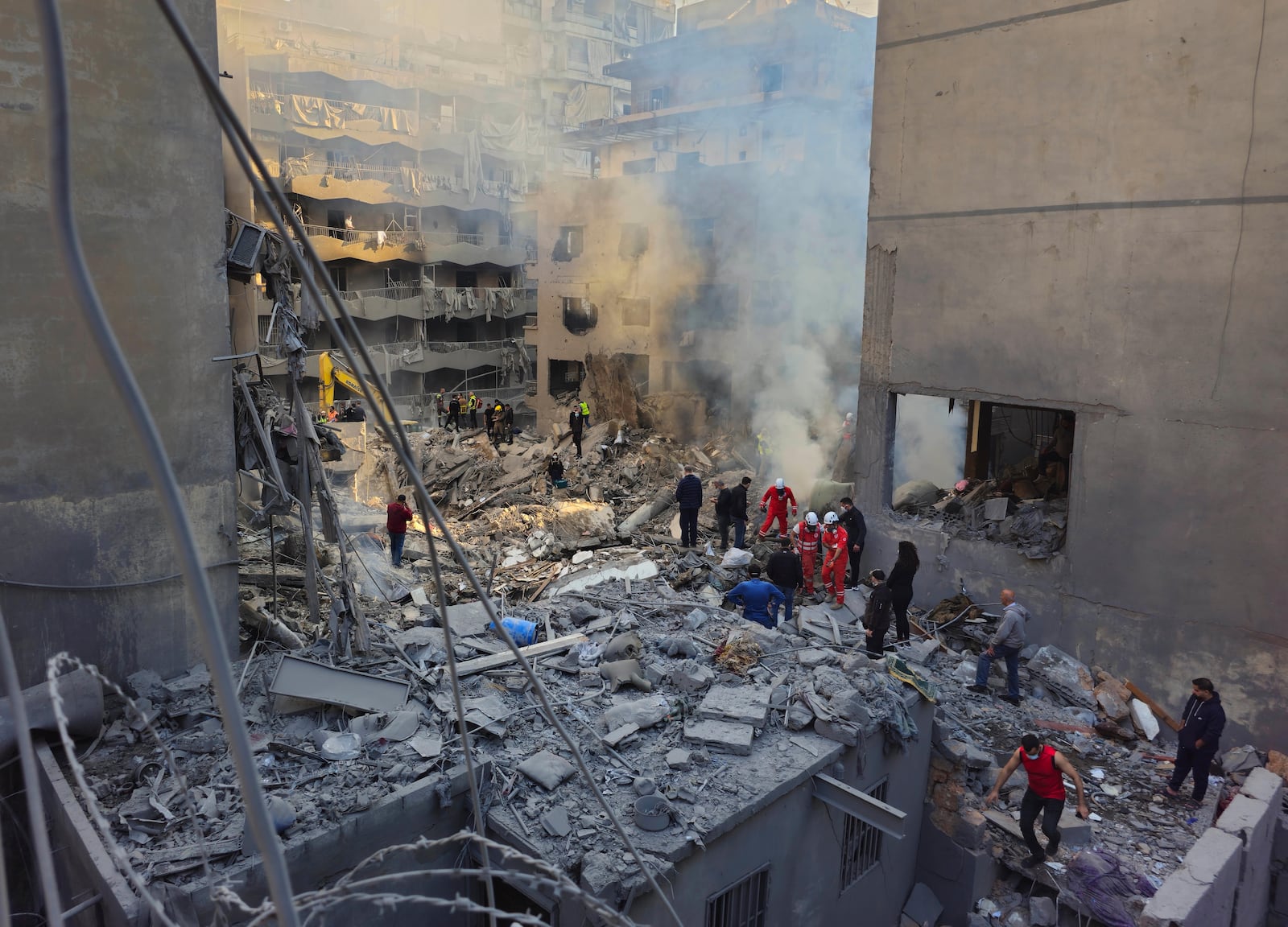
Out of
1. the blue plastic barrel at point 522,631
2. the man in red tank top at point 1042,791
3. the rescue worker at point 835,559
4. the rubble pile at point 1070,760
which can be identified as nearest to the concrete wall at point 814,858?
the rubble pile at point 1070,760

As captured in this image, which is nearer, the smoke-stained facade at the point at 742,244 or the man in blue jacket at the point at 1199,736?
the man in blue jacket at the point at 1199,736

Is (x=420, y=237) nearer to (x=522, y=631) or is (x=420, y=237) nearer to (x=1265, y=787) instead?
(x=522, y=631)

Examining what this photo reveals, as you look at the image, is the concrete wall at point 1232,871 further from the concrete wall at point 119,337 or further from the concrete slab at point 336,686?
the concrete wall at point 119,337

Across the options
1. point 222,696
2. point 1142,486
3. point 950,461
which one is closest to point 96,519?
point 222,696

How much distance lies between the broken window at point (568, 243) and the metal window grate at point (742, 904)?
79.8 ft

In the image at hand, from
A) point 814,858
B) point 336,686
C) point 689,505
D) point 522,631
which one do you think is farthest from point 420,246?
point 814,858

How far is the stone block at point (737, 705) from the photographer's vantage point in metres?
7.00

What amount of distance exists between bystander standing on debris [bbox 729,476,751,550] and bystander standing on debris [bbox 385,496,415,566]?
4.88m

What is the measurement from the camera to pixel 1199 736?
7996 millimetres

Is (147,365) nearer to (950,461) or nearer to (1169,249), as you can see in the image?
(1169,249)

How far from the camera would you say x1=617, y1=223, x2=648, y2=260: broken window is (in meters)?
26.9

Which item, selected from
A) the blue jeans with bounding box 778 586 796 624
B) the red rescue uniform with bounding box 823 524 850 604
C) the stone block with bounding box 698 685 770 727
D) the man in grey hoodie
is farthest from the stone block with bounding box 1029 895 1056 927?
the red rescue uniform with bounding box 823 524 850 604

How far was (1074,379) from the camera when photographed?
10258mm

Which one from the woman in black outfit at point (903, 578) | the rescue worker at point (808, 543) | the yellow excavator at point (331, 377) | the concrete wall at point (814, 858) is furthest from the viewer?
the yellow excavator at point (331, 377)
